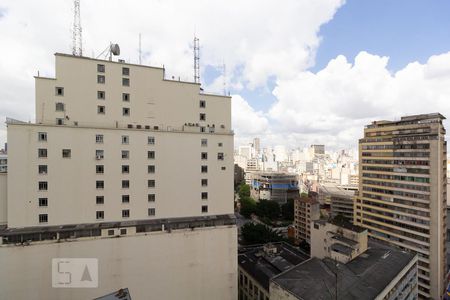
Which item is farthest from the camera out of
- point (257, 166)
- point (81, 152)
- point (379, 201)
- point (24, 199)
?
point (257, 166)

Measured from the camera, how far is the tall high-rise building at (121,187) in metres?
20.0

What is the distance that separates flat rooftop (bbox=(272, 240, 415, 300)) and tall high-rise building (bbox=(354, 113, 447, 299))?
10.8 m

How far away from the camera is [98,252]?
2091cm

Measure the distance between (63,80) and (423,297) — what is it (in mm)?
59225

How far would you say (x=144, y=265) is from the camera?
2195cm

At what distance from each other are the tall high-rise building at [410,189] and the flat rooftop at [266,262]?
62.2ft

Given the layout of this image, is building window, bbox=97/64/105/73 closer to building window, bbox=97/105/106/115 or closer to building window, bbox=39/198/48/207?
building window, bbox=97/105/106/115

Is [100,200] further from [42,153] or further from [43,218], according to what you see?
[42,153]

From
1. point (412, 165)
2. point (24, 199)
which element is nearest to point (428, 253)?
point (412, 165)

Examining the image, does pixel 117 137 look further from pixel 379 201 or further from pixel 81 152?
pixel 379 201

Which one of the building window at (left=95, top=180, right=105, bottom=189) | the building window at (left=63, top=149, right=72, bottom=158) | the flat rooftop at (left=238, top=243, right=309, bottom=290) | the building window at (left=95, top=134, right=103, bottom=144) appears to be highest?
the building window at (left=95, top=134, right=103, bottom=144)

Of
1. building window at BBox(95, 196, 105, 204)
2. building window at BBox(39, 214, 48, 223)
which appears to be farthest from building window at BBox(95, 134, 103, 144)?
building window at BBox(39, 214, 48, 223)

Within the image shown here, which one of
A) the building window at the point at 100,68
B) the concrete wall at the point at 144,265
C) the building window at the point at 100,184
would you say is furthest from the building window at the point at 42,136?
the concrete wall at the point at 144,265

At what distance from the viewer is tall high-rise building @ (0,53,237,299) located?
65.5 ft
